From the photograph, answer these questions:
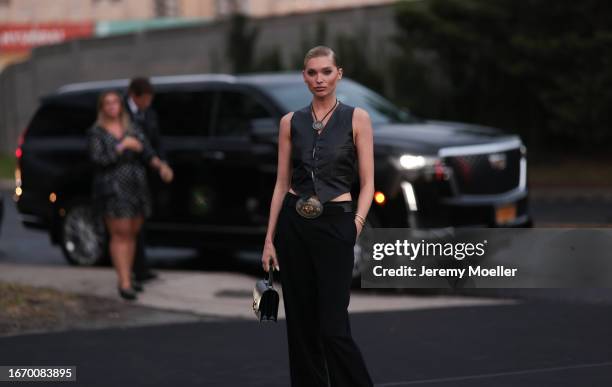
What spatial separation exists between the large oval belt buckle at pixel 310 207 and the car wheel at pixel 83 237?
304 inches

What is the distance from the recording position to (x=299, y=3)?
71938 mm

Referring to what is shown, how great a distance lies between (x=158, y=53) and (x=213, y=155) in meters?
26.9

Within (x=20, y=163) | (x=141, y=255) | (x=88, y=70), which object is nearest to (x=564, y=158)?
(x=20, y=163)

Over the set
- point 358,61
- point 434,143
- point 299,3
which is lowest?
point 299,3

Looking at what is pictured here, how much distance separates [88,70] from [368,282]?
30605mm

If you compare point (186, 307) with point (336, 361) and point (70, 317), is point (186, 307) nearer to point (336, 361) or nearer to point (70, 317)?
point (70, 317)

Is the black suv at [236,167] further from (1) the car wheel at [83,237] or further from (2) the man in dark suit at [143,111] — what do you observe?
(2) the man in dark suit at [143,111]

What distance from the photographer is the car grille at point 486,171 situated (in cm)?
1197

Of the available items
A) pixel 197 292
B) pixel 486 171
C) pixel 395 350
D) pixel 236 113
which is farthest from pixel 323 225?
pixel 236 113

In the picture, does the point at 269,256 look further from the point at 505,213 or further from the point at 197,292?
the point at 505,213

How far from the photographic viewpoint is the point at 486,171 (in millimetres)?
12219

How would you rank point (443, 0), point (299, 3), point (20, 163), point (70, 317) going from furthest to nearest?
point (299, 3) → point (443, 0) → point (20, 163) → point (70, 317)

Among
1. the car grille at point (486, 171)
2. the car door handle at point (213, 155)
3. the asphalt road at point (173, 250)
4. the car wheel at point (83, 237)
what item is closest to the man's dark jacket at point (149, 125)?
the car door handle at point (213, 155)

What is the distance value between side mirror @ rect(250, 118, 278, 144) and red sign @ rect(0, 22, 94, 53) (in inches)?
2313
